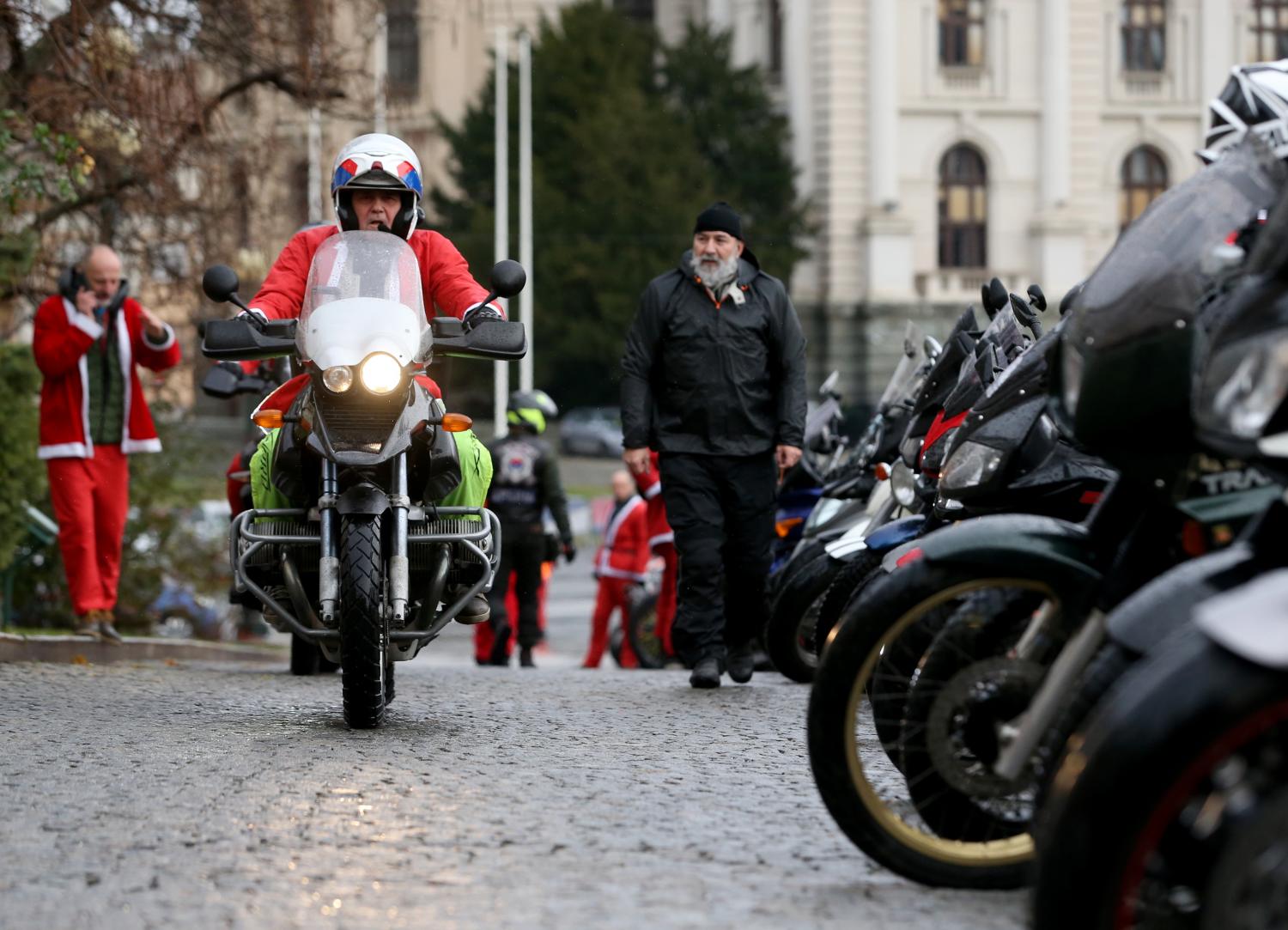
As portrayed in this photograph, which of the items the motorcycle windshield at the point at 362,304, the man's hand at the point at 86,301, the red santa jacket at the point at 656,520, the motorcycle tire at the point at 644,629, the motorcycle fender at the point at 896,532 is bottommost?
the motorcycle tire at the point at 644,629

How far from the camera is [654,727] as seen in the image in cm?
824

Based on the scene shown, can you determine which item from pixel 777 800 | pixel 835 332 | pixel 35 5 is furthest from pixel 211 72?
pixel 835 332

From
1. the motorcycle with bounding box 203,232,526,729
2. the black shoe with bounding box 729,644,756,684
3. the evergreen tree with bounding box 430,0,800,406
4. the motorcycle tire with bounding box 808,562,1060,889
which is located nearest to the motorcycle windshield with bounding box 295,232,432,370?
the motorcycle with bounding box 203,232,526,729

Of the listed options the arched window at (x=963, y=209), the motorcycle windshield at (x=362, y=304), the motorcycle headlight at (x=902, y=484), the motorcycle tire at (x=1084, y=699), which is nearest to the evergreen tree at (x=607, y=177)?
the arched window at (x=963, y=209)

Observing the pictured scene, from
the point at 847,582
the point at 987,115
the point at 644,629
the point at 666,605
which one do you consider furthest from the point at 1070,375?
the point at 987,115

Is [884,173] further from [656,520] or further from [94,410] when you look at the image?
[94,410]

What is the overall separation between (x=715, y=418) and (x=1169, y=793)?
6761 millimetres

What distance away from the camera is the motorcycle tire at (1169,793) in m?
3.59

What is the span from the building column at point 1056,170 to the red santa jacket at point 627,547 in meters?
55.7

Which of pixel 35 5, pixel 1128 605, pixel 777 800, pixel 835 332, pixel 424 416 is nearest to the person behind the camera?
pixel 1128 605

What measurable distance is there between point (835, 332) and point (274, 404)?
205 feet

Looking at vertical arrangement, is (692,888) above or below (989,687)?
below

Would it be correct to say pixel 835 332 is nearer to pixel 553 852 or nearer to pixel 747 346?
pixel 747 346

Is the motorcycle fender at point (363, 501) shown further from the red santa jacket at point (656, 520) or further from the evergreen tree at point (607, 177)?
the evergreen tree at point (607, 177)
